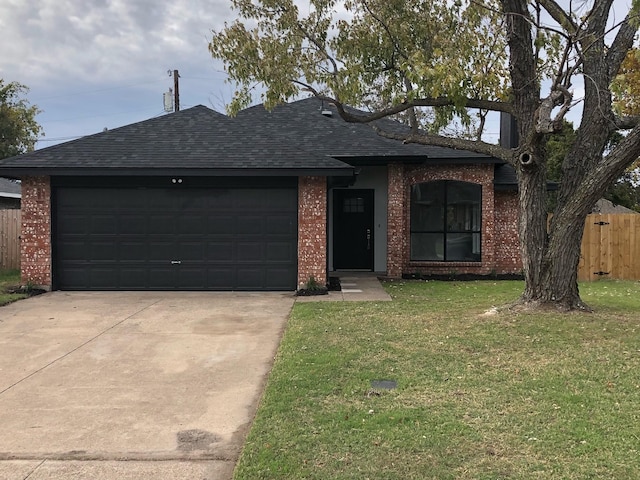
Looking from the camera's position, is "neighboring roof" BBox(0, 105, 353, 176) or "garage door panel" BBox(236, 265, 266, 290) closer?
"neighboring roof" BBox(0, 105, 353, 176)

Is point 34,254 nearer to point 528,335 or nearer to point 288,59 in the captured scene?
point 288,59

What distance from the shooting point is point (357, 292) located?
1182cm

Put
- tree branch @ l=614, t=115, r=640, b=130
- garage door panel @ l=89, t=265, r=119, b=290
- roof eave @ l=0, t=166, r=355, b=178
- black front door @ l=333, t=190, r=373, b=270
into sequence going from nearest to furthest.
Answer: tree branch @ l=614, t=115, r=640, b=130 → roof eave @ l=0, t=166, r=355, b=178 → garage door panel @ l=89, t=265, r=119, b=290 → black front door @ l=333, t=190, r=373, b=270

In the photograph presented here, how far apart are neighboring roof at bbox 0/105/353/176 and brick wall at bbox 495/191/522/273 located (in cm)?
563

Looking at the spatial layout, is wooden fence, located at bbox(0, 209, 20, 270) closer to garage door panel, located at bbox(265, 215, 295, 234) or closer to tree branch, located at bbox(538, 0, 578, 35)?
garage door panel, located at bbox(265, 215, 295, 234)

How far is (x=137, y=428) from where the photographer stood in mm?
4516

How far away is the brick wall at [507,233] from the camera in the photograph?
49.1ft

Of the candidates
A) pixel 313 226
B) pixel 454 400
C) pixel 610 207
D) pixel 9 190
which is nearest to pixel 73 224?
pixel 313 226

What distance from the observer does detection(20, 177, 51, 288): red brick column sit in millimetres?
12219

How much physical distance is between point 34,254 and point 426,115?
→ 2311 centimetres

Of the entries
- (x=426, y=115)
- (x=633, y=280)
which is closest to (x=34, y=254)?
(x=633, y=280)

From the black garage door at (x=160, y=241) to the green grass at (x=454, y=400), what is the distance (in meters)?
4.04

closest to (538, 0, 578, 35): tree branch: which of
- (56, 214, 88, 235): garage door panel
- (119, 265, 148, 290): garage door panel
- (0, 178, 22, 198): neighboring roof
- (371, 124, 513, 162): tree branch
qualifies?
(371, 124, 513, 162): tree branch

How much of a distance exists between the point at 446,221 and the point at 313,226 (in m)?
4.65
